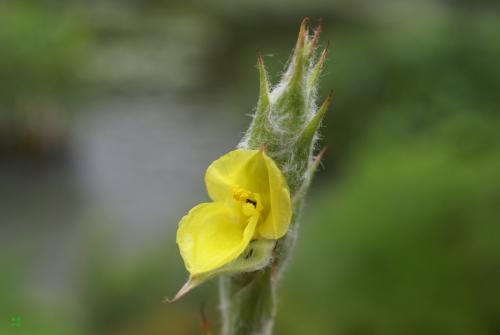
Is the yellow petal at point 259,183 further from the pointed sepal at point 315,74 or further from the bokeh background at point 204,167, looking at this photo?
the bokeh background at point 204,167

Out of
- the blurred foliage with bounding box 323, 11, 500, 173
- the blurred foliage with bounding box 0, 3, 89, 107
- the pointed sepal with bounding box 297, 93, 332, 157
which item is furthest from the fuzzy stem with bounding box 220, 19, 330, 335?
the blurred foliage with bounding box 0, 3, 89, 107

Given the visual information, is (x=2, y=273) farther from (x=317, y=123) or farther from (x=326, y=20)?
(x=326, y=20)

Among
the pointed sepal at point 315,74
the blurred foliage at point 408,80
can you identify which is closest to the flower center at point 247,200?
the pointed sepal at point 315,74

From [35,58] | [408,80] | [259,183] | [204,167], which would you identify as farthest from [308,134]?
[204,167]

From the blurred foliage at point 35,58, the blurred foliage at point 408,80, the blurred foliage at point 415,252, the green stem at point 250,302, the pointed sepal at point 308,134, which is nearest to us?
the pointed sepal at point 308,134

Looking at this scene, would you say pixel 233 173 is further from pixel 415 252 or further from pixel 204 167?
pixel 204 167

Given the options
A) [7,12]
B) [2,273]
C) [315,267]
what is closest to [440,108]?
[315,267]

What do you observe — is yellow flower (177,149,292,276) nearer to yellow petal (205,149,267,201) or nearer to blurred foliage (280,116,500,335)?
yellow petal (205,149,267,201)
